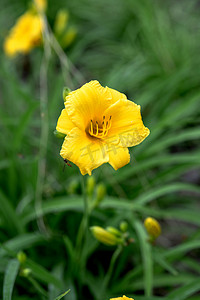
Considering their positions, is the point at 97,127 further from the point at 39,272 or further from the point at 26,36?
the point at 26,36

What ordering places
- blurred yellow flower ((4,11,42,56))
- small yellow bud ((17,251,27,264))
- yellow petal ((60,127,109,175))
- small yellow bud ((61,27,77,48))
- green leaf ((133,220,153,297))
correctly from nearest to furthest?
yellow petal ((60,127,109,175)) < small yellow bud ((17,251,27,264)) < green leaf ((133,220,153,297)) < blurred yellow flower ((4,11,42,56)) < small yellow bud ((61,27,77,48))

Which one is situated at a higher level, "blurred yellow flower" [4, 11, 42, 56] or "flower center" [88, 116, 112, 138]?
"blurred yellow flower" [4, 11, 42, 56]

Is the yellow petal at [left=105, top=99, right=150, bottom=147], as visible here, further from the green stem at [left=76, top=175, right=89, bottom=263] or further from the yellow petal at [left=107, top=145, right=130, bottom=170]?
the green stem at [left=76, top=175, right=89, bottom=263]

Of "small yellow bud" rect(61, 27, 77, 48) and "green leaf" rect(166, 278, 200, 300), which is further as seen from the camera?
"small yellow bud" rect(61, 27, 77, 48)

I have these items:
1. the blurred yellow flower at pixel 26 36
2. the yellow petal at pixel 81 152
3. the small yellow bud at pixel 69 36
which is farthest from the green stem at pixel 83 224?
the small yellow bud at pixel 69 36

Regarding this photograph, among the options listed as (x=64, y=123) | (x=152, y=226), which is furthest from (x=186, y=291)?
(x=64, y=123)

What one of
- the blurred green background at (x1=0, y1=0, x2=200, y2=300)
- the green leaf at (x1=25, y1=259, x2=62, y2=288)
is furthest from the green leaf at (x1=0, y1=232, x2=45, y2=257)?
the green leaf at (x1=25, y1=259, x2=62, y2=288)
